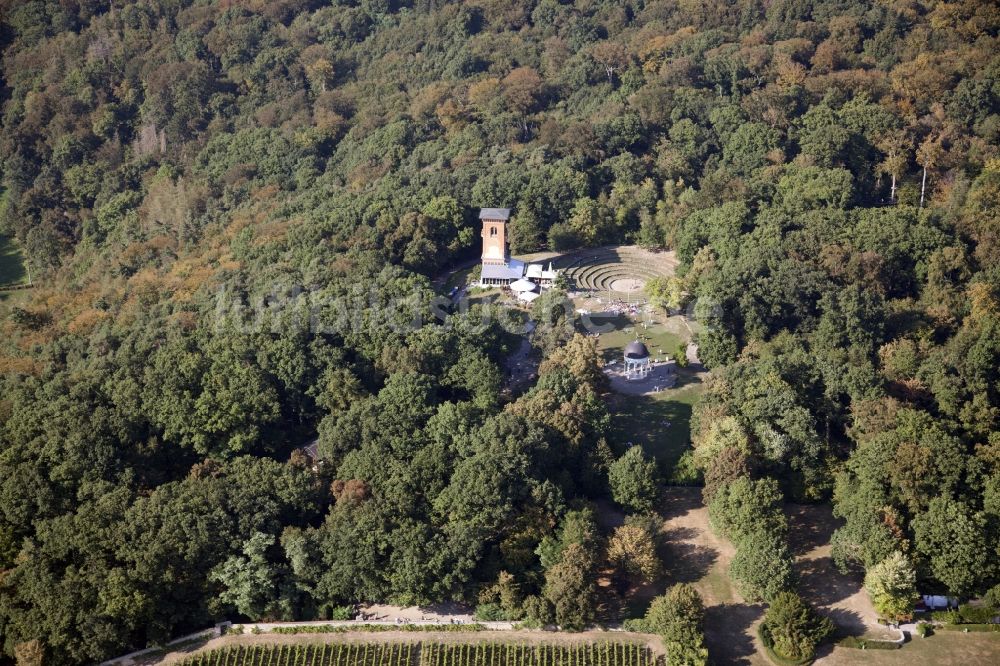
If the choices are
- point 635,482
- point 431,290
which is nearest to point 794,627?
point 635,482

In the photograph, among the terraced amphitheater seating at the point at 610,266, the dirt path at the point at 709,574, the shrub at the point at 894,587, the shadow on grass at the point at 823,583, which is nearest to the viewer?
the shrub at the point at 894,587

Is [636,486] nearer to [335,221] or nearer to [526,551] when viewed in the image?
[526,551]

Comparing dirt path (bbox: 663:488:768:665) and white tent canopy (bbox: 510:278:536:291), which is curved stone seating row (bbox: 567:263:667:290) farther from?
dirt path (bbox: 663:488:768:665)

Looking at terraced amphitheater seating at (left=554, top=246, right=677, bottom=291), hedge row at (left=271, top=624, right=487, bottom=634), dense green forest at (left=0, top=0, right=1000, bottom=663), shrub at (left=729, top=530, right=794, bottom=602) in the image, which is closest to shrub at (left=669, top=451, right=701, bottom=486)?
dense green forest at (left=0, top=0, right=1000, bottom=663)

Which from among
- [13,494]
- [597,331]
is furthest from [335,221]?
[13,494]

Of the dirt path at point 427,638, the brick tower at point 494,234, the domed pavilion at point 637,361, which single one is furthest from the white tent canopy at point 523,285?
the dirt path at point 427,638

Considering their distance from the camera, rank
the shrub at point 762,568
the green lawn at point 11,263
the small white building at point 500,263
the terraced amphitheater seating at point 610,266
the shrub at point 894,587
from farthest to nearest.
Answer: the green lawn at point 11,263 < the terraced amphitheater seating at point 610,266 < the small white building at point 500,263 < the shrub at point 762,568 < the shrub at point 894,587

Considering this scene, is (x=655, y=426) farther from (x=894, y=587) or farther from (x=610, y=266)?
(x=610, y=266)

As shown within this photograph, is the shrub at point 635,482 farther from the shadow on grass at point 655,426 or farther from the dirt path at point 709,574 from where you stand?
the shadow on grass at point 655,426
